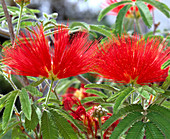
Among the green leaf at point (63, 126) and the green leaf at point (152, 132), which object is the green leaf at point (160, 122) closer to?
the green leaf at point (152, 132)

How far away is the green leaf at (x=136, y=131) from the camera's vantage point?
0.47 metres

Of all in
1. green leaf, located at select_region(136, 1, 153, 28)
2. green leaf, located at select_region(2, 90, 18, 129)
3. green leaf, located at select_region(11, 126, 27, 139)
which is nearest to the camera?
green leaf, located at select_region(2, 90, 18, 129)

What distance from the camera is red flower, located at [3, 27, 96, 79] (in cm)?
51

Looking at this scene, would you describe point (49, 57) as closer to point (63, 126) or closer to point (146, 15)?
point (63, 126)

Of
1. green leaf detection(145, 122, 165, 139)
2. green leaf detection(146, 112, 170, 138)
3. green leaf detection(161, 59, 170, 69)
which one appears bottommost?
green leaf detection(145, 122, 165, 139)

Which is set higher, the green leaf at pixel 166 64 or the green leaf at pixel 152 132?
the green leaf at pixel 166 64

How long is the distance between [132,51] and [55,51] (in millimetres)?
150

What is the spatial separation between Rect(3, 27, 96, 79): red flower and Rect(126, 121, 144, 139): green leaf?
5.6 inches

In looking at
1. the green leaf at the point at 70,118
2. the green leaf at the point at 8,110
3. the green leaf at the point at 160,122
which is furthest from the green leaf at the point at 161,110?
the green leaf at the point at 8,110

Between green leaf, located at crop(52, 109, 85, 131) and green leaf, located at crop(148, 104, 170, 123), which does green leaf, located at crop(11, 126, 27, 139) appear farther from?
green leaf, located at crop(148, 104, 170, 123)

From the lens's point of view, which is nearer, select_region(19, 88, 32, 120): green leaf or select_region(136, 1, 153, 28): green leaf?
select_region(19, 88, 32, 120): green leaf

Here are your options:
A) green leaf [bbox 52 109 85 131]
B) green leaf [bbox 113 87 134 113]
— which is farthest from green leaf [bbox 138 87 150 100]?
green leaf [bbox 52 109 85 131]

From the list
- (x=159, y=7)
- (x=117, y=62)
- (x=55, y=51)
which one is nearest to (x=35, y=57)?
(x=55, y=51)

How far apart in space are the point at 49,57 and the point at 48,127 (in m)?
Result: 0.13
